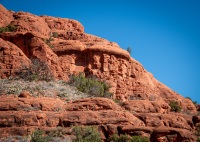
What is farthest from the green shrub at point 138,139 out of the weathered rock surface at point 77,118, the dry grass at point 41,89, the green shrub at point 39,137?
the dry grass at point 41,89

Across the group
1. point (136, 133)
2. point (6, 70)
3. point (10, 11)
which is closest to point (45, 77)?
point (6, 70)

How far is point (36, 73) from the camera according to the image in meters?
31.9

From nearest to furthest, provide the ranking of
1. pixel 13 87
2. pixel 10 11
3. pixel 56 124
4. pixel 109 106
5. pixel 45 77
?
pixel 56 124
pixel 109 106
pixel 13 87
pixel 45 77
pixel 10 11

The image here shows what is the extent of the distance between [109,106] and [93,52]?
1622cm

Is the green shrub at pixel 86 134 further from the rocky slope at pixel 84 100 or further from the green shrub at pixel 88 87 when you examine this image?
the green shrub at pixel 88 87

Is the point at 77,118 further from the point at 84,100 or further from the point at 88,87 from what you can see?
the point at 88,87

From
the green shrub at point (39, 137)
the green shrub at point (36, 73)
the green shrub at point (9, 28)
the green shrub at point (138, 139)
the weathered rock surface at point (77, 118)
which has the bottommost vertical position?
the green shrub at point (138, 139)

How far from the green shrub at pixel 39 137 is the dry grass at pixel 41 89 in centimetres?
562

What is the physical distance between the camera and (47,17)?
169 ft

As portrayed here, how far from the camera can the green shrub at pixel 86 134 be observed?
70.8 feet

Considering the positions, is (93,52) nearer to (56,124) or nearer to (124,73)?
(124,73)

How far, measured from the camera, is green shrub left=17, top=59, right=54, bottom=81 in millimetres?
31156

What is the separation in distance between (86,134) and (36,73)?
472 inches

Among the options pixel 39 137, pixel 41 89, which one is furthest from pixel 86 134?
pixel 41 89
